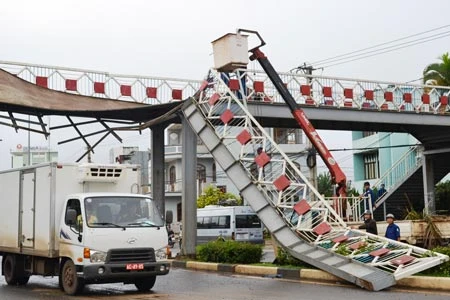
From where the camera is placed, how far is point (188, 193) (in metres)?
23.6

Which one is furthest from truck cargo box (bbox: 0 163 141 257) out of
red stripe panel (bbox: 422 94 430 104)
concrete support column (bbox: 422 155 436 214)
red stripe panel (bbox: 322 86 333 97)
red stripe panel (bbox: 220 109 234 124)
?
concrete support column (bbox: 422 155 436 214)

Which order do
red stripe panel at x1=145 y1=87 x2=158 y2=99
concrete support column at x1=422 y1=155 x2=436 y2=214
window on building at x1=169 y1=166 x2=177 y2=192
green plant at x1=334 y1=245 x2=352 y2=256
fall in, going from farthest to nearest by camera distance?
1. window on building at x1=169 y1=166 x2=177 y2=192
2. concrete support column at x1=422 y1=155 x2=436 y2=214
3. red stripe panel at x1=145 y1=87 x2=158 y2=99
4. green plant at x1=334 y1=245 x2=352 y2=256

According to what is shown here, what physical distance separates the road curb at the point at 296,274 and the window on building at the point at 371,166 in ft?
102

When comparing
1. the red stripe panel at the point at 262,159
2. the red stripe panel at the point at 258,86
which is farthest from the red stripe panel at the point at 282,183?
the red stripe panel at the point at 258,86

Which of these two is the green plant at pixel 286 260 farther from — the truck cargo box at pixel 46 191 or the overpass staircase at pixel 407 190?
the overpass staircase at pixel 407 190

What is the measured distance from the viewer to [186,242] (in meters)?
23.7

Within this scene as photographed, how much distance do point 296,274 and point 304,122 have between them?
22.8 feet

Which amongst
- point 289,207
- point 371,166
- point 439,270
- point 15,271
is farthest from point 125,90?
point 371,166

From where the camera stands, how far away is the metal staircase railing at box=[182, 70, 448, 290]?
1426cm

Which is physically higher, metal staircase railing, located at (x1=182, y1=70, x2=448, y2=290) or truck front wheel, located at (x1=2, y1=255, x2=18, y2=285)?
metal staircase railing, located at (x1=182, y1=70, x2=448, y2=290)

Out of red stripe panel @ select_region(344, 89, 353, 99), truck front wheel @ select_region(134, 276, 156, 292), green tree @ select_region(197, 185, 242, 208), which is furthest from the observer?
green tree @ select_region(197, 185, 242, 208)

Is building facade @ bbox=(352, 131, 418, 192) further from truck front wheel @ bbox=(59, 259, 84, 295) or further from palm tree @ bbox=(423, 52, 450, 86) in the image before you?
truck front wheel @ bbox=(59, 259, 84, 295)

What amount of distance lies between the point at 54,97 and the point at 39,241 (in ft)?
27.2

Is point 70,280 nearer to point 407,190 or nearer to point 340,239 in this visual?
point 340,239
